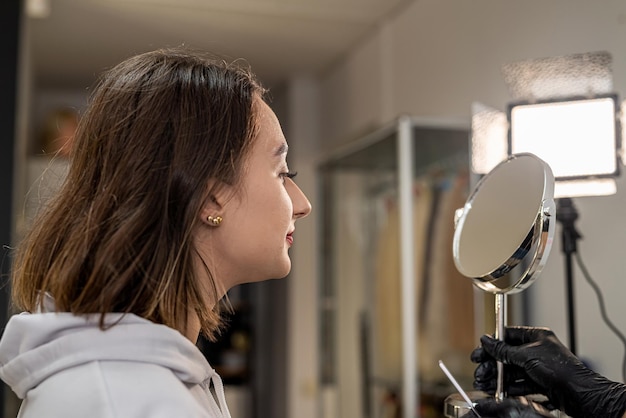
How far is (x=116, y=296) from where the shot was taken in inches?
36.7

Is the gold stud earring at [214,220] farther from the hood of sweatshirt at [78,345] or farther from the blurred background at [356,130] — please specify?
the blurred background at [356,130]

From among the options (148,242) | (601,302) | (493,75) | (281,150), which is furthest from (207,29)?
(148,242)

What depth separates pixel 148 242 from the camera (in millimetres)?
955

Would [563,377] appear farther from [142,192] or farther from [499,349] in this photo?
[142,192]

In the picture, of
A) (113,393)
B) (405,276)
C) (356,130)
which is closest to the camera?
(113,393)

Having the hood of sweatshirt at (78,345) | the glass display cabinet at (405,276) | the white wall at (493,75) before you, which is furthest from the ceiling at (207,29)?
the hood of sweatshirt at (78,345)

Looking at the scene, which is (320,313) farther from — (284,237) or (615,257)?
(284,237)

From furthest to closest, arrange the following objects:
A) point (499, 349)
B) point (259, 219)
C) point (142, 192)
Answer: point (499, 349)
point (259, 219)
point (142, 192)

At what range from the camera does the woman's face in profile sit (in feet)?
3.56

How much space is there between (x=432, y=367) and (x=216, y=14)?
1.92m

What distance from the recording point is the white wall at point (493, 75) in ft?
6.63

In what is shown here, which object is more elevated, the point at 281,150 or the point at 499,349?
the point at 281,150

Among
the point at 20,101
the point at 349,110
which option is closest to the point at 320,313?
the point at 349,110

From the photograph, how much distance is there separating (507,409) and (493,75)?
1.87 m
